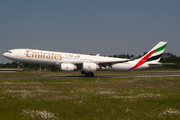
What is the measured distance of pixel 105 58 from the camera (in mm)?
39156

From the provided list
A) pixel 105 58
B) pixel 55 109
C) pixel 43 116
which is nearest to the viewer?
pixel 43 116

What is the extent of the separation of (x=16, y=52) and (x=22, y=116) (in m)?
27.3

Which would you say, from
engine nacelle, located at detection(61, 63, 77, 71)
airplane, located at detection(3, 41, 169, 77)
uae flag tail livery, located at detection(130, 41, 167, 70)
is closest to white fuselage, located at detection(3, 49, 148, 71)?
airplane, located at detection(3, 41, 169, 77)

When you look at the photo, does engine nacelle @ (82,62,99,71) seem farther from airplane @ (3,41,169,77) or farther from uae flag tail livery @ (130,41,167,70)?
uae flag tail livery @ (130,41,167,70)

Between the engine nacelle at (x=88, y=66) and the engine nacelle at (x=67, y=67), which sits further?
the engine nacelle at (x=88, y=66)

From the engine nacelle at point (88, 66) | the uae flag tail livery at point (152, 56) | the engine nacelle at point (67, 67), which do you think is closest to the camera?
the engine nacelle at point (67, 67)

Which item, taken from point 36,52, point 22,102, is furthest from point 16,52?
point 22,102

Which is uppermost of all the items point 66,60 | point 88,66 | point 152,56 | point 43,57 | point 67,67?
point 152,56

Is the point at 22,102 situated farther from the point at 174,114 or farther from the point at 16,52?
the point at 16,52

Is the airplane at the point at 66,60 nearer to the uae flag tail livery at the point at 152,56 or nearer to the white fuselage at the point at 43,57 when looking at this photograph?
the white fuselage at the point at 43,57

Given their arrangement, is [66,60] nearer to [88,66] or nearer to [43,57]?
[43,57]

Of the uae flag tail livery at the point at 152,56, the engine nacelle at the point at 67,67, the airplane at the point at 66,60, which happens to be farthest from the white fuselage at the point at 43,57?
the uae flag tail livery at the point at 152,56

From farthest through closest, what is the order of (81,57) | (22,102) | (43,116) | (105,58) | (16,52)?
(105,58) → (81,57) → (16,52) → (22,102) → (43,116)

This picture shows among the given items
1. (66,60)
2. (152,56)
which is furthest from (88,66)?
(152,56)
